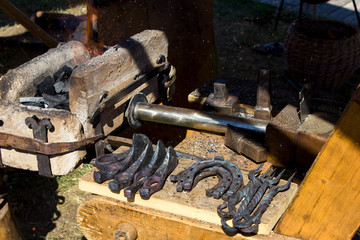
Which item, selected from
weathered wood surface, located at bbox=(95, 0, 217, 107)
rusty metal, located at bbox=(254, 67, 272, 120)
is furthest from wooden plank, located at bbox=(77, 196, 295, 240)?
weathered wood surface, located at bbox=(95, 0, 217, 107)

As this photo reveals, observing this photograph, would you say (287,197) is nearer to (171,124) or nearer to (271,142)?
(271,142)

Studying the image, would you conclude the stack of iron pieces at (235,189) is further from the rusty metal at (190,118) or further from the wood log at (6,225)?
the wood log at (6,225)

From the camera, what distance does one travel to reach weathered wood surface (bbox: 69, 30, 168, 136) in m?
2.37

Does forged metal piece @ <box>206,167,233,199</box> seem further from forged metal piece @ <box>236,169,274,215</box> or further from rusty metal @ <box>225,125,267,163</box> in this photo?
rusty metal @ <box>225,125,267,163</box>

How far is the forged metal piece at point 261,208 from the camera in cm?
177

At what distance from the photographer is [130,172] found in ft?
6.87

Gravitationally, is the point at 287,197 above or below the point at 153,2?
below

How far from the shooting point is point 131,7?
3801 mm

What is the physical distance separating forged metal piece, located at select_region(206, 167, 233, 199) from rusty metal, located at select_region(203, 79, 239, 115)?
2.48 ft

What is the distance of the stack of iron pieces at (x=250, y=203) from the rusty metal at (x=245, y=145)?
15.3 inches

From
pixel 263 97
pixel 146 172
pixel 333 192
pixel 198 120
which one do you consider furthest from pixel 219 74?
pixel 333 192

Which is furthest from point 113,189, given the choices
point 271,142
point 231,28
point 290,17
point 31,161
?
point 290,17

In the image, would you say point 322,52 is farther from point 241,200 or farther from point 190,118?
point 241,200

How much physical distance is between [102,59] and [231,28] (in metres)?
5.29
